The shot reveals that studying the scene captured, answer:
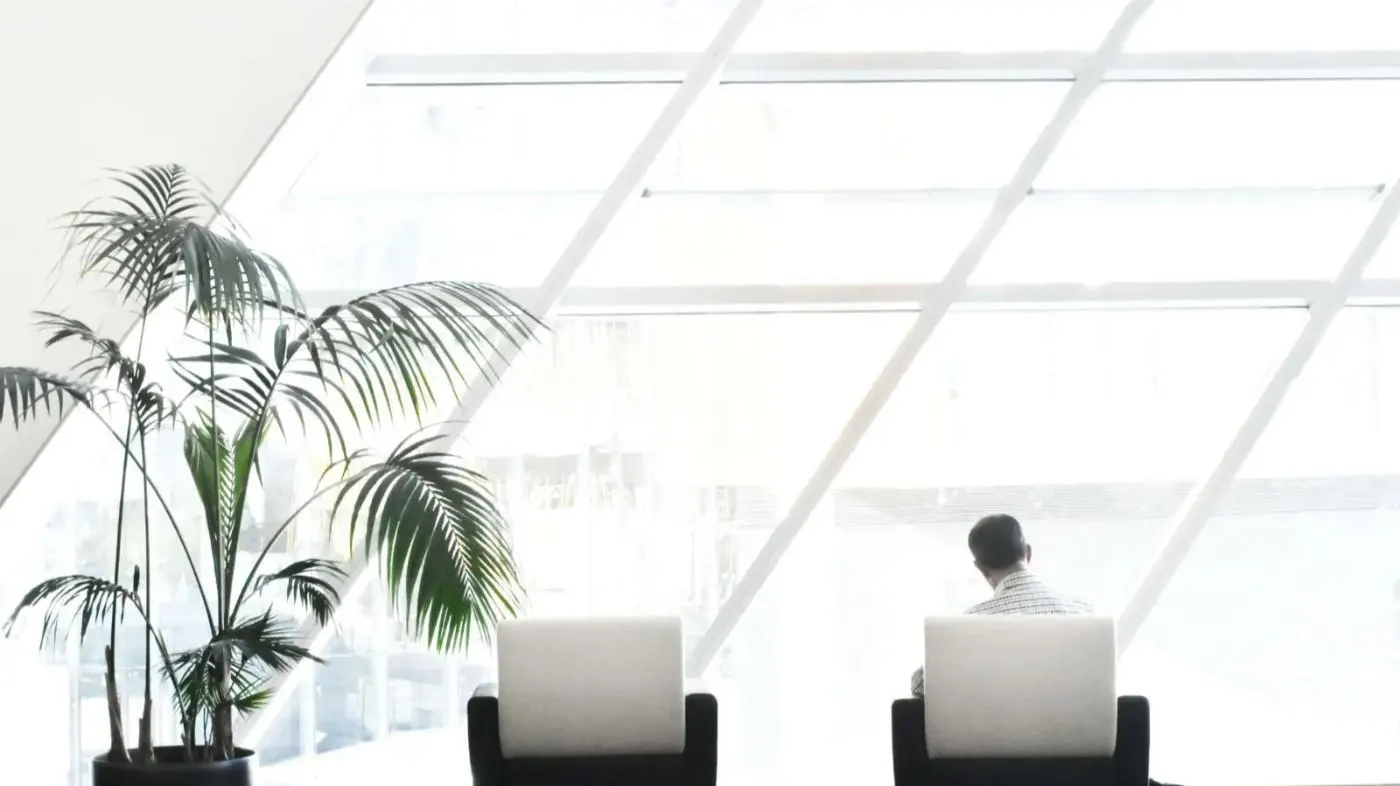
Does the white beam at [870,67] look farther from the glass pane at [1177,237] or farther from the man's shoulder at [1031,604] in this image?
the man's shoulder at [1031,604]

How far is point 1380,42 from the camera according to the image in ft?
19.5

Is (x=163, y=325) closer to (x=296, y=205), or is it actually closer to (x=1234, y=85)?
(x=296, y=205)

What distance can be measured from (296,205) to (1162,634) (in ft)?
12.8

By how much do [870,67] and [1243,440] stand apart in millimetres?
2101

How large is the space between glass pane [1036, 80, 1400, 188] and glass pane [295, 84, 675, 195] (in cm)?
176

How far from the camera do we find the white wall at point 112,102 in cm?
477

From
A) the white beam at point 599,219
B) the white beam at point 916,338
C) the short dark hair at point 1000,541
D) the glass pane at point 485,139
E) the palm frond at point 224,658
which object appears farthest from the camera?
the glass pane at point 485,139

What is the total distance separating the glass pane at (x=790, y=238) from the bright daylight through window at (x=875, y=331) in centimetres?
1

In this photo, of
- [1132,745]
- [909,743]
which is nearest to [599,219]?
[909,743]

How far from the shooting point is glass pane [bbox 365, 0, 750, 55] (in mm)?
5645

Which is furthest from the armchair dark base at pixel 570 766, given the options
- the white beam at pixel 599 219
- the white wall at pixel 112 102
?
Result: the white wall at pixel 112 102

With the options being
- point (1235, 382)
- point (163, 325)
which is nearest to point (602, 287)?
point (163, 325)

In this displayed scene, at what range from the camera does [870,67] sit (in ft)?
18.6

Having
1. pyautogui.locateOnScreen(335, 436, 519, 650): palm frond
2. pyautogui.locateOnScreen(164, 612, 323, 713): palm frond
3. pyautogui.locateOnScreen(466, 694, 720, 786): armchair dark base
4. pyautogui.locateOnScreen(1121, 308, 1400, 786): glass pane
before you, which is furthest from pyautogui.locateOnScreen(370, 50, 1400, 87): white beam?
pyautogui.locateOnScreen(466, 694, 720, 786): armchair dark base
